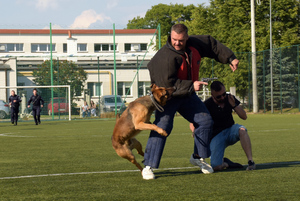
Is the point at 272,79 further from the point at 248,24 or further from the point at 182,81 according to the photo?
the point at 182,81

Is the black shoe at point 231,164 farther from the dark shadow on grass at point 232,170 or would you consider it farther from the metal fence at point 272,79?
the metal fence at point 272,79

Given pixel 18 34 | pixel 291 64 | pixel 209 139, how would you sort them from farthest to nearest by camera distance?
Answer: pixel 18 34 → pixel 291 64 → pixel 209 139

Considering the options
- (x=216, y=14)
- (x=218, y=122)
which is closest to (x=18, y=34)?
(x=216, y=14)

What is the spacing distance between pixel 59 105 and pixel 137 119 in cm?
2640

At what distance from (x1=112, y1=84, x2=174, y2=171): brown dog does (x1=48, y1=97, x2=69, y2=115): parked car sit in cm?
2578

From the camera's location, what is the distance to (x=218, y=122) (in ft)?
24.0

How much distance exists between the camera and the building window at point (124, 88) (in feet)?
105

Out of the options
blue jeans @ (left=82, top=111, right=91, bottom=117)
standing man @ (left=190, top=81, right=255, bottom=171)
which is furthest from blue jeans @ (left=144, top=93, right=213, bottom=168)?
blue jeans @ (left=82, top=111, right=91, bottom=117)

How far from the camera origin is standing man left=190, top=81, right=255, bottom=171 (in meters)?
7.05

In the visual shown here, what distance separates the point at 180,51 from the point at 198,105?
30.2 inches

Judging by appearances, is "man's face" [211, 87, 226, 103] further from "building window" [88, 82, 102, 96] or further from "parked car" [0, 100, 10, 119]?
"building window" [88, 82, 102, 96]

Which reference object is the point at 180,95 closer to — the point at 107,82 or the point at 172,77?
the point at 172,77

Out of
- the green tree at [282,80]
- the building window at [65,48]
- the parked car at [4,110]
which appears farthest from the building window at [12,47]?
the green tree at [282,80]

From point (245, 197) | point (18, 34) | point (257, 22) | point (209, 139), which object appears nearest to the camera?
point (245, 197)
